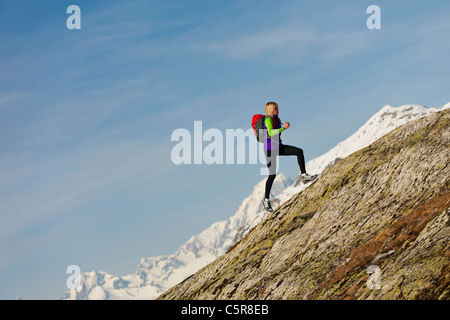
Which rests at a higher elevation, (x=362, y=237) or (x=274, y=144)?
(x=274, y=144)

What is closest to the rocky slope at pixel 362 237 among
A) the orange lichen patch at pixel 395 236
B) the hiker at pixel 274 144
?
the orange lichen patch at pixel 395 236

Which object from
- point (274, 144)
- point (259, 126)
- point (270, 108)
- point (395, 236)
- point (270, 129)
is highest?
point (270, 108)

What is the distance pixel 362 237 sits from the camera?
20.1 m

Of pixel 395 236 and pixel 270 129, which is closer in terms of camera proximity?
pixel 395 236

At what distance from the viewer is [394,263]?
1698 centimetres

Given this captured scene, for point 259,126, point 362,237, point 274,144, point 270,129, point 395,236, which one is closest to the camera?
point 395,236

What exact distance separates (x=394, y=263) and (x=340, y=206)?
20.0 feet

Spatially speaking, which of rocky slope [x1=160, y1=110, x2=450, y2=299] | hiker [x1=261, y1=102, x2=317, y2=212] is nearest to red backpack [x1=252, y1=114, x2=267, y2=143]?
hiker [x1=261, y1=102, x2=317, y2=212]

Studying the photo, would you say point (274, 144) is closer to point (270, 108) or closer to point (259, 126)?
point (259, 126)

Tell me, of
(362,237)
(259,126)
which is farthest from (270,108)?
(362,237)
